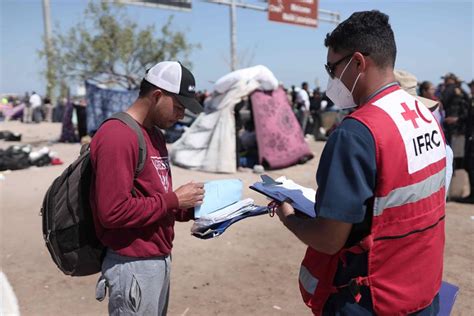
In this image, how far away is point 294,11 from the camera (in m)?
21.3

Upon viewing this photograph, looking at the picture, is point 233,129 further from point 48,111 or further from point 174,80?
point 48,111

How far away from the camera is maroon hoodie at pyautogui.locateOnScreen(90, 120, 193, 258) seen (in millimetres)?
1911

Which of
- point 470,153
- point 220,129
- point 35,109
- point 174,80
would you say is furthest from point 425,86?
point 35,109

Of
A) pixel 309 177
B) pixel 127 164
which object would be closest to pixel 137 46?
pixel 309 177

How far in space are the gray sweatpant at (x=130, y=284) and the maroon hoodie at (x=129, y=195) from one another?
53 mm

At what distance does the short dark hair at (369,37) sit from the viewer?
154 centimetres

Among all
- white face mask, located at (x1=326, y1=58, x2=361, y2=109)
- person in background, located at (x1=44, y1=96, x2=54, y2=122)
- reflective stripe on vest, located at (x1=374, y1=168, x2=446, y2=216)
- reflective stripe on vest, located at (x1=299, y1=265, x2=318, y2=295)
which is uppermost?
white face mask, located at (x1=326, y1=58, x2=361, y2=109)

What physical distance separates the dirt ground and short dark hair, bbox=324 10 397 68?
2688 mm

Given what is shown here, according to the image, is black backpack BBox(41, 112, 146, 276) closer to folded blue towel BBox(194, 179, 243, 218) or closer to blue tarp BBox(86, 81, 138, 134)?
folded blue towel BBox(194, 179, 243, 218)

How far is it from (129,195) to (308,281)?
849mm

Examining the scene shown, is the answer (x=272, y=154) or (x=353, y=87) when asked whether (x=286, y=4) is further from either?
(x=353, y=87)

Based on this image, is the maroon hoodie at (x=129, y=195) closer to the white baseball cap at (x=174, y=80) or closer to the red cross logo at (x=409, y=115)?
the white baseball cap at (x=174, y=80)

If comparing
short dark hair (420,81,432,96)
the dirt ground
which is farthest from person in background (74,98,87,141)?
short dark hair (420,81,432,96)

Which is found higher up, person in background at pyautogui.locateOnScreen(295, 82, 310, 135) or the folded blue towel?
the folded blue towel
